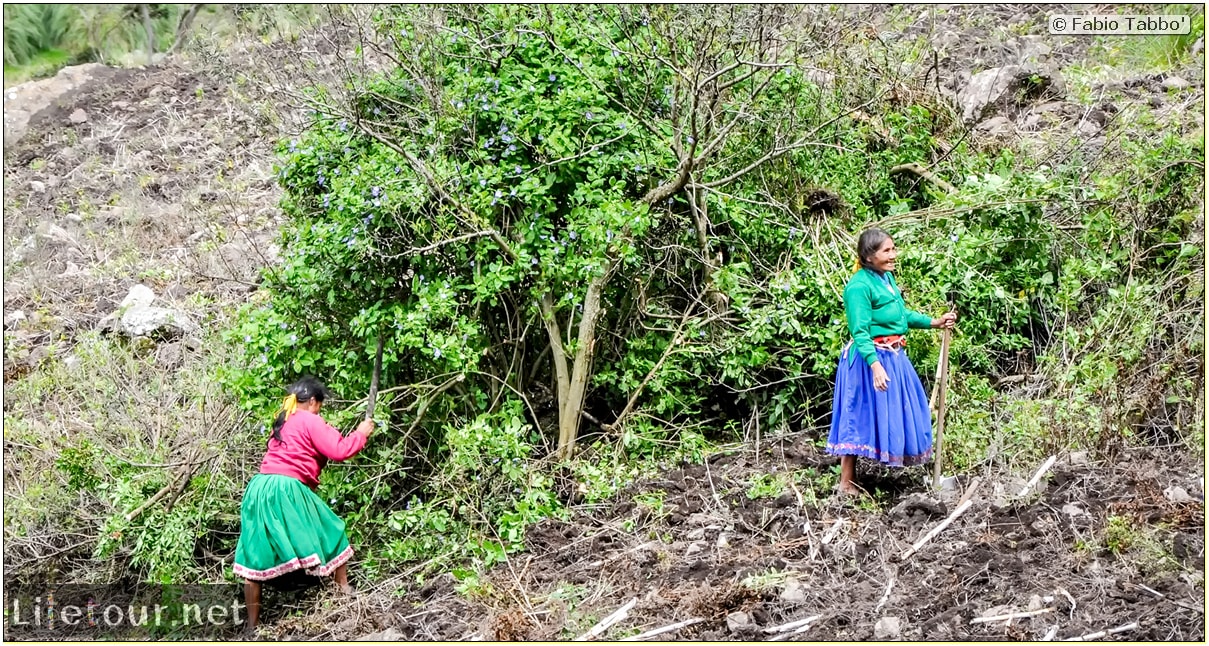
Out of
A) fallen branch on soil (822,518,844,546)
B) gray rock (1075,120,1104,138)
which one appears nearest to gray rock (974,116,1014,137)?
gray rock (1075,120,1104,138)

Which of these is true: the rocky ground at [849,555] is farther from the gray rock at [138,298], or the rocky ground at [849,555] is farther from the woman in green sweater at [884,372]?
the gray rock at [138,298]

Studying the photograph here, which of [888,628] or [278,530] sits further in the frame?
[278,530]

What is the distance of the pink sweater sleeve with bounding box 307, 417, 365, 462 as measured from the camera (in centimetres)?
543

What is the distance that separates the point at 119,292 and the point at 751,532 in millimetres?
6843

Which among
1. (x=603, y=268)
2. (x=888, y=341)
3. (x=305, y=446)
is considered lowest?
(x=305, y=446)

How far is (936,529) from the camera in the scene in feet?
16.7

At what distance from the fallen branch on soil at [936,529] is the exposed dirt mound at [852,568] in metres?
0.02

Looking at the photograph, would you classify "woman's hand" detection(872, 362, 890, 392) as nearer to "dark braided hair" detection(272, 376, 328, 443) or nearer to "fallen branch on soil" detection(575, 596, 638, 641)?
"fallen branch on soil" detection(575, 596, 638, 641)

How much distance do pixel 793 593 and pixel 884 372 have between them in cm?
116

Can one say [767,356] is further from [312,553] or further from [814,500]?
[312,553]

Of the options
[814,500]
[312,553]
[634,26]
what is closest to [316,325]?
[312,553]

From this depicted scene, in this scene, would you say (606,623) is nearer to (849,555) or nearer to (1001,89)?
(849,555)

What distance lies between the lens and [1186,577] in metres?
4.52

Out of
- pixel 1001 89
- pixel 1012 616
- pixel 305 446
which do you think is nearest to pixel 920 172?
pixel 1001 89
